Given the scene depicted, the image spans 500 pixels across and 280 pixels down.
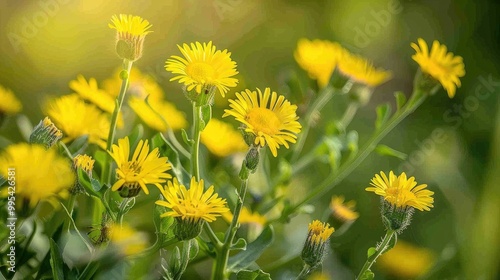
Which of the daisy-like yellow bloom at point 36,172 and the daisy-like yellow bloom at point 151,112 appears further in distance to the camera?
the daisy-like yellow bloom at point 151,112

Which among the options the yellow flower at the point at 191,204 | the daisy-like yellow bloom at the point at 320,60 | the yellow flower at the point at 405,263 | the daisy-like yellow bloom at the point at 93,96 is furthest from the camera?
the yellow flower at the point at 405,263

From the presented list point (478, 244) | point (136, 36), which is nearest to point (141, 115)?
point (136, 36)

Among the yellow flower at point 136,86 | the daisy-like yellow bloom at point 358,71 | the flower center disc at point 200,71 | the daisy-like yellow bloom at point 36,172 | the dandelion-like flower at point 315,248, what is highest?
the daisy-like yellow bloom at point 358,71

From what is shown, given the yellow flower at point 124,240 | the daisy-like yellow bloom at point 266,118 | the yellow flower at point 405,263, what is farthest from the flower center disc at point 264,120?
the yellow flower at point 405,263

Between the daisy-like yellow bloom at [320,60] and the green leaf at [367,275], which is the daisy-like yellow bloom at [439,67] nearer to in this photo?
the daisy-like yellow bloom at [320,60]

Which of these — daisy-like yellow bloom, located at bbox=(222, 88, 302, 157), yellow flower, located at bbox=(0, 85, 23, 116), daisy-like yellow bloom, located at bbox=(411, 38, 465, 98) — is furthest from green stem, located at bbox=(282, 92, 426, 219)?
yellow flower, located at bbox=(0, 85, 23, 116)

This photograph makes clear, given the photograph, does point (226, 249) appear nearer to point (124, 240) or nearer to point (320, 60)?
point (124, 240)

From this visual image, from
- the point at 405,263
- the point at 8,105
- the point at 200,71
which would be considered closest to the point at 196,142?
the point at 200,71

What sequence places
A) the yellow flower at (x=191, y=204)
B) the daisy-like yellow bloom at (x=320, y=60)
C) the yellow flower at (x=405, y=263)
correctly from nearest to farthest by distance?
the yellow flower at (x=191, y=204) < the daisy-like yellow bloom at (x=320, y=60) < the yellow flower at (x=405, y=263)
